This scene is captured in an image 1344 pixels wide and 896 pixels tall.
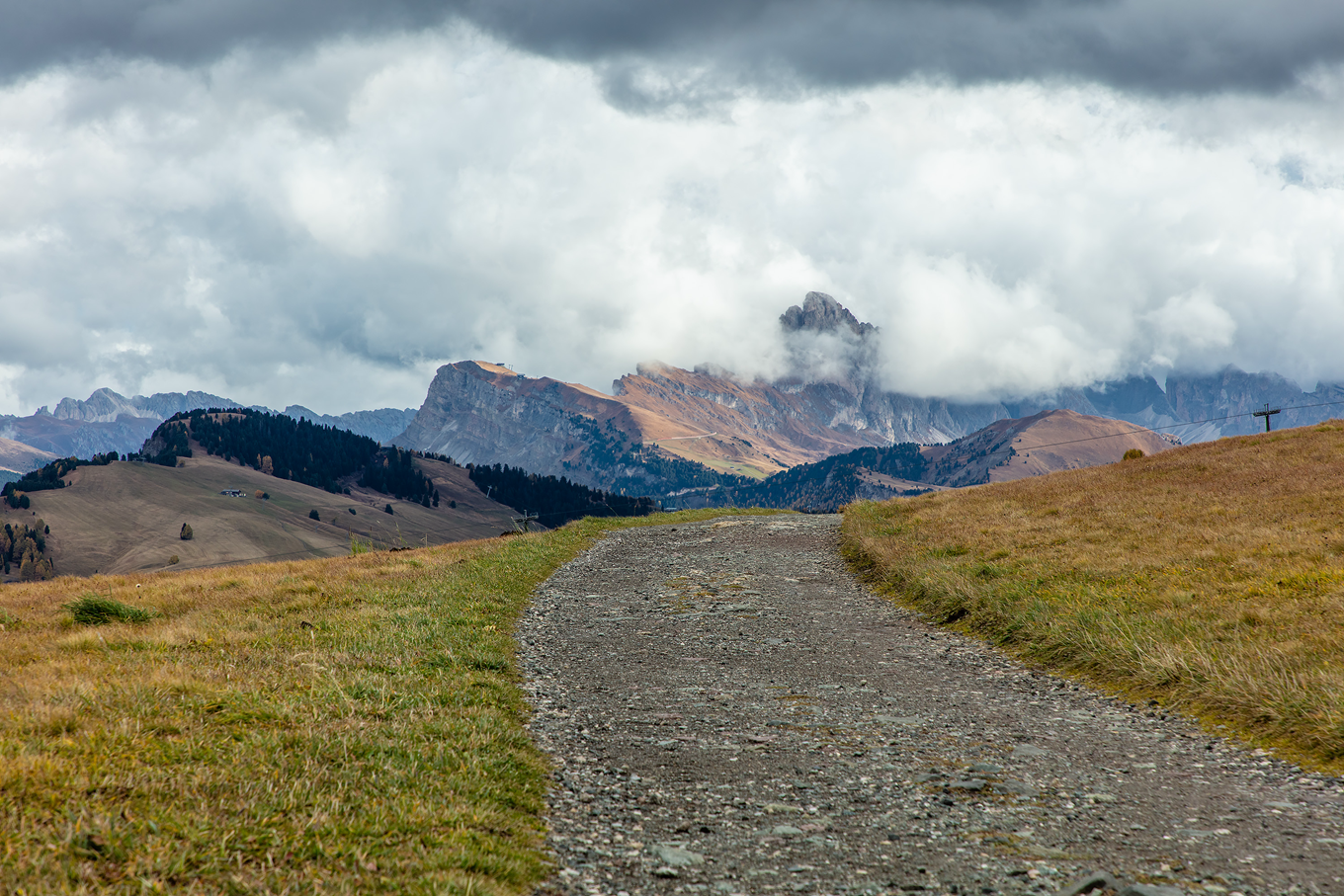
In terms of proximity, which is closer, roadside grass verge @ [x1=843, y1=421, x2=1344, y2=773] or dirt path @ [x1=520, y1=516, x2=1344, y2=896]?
dirt path @ [x1=520, y1=516, x2=1344, y2=896]

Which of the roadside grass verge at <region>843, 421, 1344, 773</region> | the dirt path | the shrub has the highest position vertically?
the roadside grass verge at <region>843, 421, 1344, 773</region>

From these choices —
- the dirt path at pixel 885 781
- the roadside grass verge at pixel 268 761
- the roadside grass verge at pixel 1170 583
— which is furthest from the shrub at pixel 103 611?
the roadside grass verge at pixel 1170 583

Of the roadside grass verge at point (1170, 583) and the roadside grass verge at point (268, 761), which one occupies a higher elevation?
the roadside grass verge at point (1170, 583)

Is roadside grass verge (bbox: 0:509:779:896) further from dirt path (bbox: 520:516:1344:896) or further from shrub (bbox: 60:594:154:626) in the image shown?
shrub (bbox: 60:594:154:626)

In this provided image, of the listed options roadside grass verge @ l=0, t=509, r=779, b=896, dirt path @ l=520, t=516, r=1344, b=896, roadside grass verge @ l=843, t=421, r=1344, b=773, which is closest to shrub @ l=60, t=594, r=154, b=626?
roadside grass verge @ l=0, t=509, r=779, b=896

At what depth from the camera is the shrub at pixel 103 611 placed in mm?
18844

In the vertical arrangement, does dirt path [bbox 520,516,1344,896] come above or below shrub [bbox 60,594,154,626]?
below

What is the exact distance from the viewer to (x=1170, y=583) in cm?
1747

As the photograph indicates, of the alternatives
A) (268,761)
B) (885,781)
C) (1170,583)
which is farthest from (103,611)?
(1170,583)

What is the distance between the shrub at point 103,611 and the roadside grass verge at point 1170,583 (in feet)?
65.7

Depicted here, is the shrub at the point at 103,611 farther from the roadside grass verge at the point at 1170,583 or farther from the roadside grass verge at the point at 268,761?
the roadside grass verge at the point at 1170,583

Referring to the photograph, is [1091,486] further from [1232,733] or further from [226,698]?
[226,698]

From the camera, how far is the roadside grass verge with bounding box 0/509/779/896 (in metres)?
6.20

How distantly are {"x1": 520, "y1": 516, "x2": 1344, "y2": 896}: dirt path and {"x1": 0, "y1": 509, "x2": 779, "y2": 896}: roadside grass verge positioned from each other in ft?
3.15
